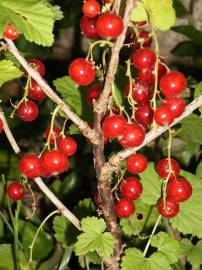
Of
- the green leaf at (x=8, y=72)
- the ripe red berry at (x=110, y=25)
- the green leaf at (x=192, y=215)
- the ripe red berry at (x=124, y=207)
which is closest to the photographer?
the ripe red berry at (x=110, y=25)

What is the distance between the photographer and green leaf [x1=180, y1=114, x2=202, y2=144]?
1294mm

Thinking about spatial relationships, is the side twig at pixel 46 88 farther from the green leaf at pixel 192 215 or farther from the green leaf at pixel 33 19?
the green leaf at pixel 192 215

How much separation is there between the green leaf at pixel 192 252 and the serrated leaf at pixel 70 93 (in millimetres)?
653

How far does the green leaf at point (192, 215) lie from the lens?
45.0 inches

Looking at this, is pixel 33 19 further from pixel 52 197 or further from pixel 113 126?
pixel 52 197

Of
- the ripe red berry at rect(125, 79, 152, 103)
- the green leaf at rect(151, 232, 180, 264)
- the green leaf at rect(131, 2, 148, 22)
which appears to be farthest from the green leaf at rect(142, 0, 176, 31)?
the green leaf at rect(151, 232, 180, 264)

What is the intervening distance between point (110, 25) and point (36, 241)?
1195mm

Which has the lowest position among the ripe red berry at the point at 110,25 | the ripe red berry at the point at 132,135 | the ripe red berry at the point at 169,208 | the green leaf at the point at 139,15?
the ripe red berry at the point at 169,208

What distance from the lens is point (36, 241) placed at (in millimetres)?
1639

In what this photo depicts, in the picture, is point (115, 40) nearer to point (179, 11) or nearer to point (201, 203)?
point (201, 203)

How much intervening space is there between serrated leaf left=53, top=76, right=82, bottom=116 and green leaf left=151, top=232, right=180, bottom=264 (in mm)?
448

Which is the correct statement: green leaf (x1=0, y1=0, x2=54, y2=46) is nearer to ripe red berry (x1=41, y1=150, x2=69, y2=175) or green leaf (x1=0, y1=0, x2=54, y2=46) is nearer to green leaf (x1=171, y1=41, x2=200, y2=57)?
ripe red berry (x1=41, y1=150, x2=69, y2=175)

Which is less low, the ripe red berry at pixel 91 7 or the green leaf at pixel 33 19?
the ripe red berry at pixel 91 7

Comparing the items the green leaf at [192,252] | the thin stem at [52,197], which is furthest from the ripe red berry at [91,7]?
the green leaf at [192,252]
